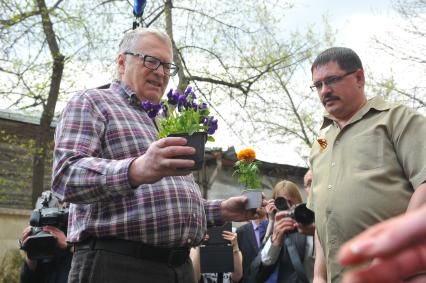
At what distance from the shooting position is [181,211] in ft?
8.61

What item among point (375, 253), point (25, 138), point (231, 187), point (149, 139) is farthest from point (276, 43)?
point (375, 253)

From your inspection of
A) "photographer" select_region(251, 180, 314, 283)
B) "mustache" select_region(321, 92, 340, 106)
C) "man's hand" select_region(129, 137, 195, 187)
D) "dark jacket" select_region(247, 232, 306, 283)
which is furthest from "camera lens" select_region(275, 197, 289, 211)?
"man's hand" select_region(129, 137, 195, 187)

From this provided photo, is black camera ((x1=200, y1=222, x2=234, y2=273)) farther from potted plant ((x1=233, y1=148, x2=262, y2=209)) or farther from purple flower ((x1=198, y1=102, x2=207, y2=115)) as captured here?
purple flower ((x1=198, y1=102, x2=207, y2=115))

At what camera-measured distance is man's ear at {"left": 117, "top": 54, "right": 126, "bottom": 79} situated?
10.1ft

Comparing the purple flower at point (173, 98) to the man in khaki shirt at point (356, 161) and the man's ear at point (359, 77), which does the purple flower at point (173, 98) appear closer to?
the man in khaki shirt at point (356, 161)

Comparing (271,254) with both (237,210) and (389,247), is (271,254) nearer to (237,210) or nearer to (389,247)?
(237,210)

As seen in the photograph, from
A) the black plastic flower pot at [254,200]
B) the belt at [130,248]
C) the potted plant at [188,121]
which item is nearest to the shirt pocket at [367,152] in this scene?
the black plastic flower pot at [254,200]

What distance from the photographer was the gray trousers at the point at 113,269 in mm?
2494

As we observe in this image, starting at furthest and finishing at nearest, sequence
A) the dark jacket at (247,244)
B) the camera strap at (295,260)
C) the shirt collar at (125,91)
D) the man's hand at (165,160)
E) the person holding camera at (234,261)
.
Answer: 1. the dark jacket at (247,244)
2. the person holding camera at (234,261)
3. the camera strap at (295,260)
4. the shirt collar at (125,91)
5. the man's hand at (165,160)

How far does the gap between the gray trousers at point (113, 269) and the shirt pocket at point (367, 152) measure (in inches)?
44.9

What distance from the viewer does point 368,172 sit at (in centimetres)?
273

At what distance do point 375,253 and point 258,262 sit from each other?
4.10 meters

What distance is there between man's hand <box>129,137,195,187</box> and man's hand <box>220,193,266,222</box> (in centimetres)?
97

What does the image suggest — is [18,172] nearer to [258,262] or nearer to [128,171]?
[258,262]
